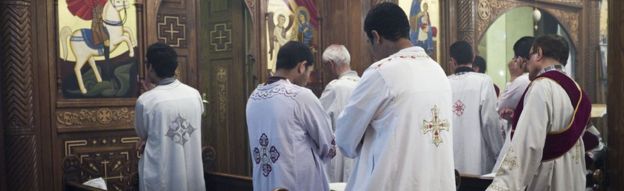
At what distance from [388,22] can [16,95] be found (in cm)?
302

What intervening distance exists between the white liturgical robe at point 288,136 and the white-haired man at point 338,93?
1.78 m

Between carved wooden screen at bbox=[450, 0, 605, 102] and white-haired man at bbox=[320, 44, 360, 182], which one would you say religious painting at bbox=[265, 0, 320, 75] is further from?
carved wooden screen at bbox=[450, 0, 605, 102]

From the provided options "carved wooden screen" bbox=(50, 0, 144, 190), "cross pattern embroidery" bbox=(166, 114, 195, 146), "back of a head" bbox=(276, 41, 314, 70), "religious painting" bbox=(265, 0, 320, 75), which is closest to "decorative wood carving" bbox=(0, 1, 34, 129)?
"carved wooden screen" bbox=(50, 0, 144, 190)

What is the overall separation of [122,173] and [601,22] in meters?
8.47

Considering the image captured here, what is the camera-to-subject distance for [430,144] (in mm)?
2748

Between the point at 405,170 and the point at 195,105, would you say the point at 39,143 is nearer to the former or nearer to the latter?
the point at 195,105

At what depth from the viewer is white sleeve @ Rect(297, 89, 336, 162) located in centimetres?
374

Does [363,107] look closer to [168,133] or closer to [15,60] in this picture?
[168,133]

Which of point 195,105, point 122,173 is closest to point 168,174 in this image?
point 195,105

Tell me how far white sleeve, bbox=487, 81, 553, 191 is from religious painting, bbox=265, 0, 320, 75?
10.8ft

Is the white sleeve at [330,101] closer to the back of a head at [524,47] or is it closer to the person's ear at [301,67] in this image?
the back of a head at [524,47]

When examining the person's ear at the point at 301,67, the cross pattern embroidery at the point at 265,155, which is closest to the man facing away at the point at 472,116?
the person's ear at the point at 301,67

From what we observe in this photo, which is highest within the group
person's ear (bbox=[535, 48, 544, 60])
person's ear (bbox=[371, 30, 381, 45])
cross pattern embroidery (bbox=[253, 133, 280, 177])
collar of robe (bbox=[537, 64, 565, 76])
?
person's ear (bbox=[371, 30, 381, 45])

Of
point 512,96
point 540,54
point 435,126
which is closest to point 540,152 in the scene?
point 540,54
